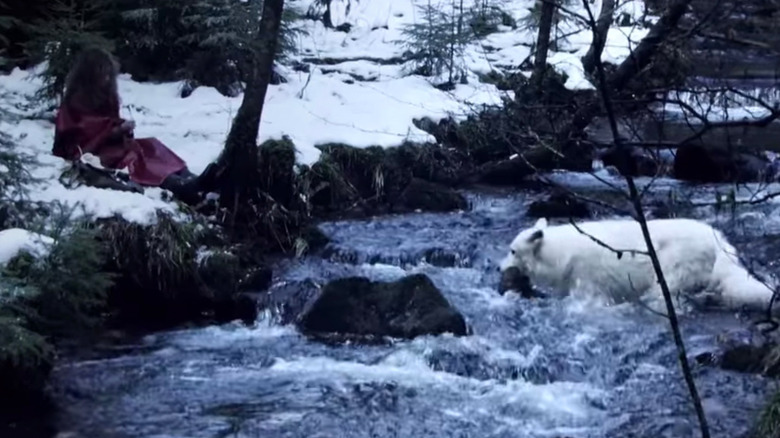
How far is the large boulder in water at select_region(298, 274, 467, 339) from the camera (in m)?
8.06

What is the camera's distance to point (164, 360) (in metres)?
7.68

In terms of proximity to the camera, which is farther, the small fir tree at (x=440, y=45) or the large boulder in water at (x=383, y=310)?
the small fir tree at (x=440, y=45)

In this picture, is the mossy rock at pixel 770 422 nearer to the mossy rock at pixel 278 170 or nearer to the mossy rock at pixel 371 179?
the mossy rock at pixel 278 170

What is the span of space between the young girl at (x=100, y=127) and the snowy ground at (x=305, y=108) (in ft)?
1.05

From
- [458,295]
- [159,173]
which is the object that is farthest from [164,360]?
[159,173]

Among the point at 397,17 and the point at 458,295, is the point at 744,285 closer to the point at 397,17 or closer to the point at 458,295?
the point at 458,295

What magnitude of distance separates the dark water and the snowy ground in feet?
5.90

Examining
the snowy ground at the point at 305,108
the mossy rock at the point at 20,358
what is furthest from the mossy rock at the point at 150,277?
the mossy rock at the point at 20,358

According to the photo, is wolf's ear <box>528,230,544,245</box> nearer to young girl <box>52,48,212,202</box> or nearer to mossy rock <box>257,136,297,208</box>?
mossy rock <box>257,136,297,208</box>

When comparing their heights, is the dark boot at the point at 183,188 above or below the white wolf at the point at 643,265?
above

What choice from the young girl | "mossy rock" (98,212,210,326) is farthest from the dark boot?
"mossy rock" (98,212,210,326)

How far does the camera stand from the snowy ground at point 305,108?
9.57 metres

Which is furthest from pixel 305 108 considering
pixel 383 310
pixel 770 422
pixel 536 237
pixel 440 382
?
pixel 770 422

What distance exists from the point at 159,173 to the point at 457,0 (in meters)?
10.0
